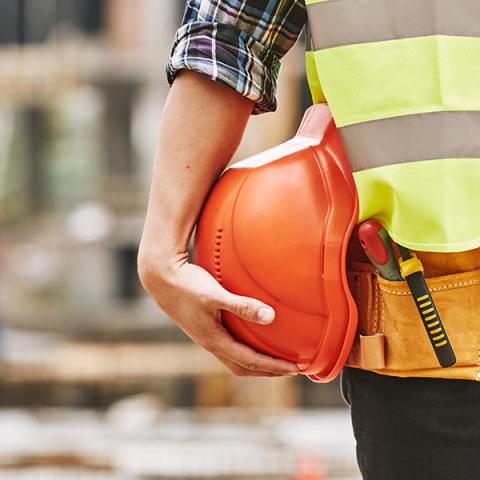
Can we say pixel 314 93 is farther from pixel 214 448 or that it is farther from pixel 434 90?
pixel 214 448

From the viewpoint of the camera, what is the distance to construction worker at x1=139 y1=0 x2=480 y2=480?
1.56 meters

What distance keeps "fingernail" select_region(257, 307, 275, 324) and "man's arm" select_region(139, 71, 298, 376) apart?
63mm

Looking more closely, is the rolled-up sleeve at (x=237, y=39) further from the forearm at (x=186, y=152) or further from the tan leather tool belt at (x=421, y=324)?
the tan leather tool belt at (x=421, y=324)

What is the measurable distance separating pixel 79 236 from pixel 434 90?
1448 centimetres

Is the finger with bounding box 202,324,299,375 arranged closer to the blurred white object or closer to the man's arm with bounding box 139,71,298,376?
the man's arm with bounding box 139,71,298,376

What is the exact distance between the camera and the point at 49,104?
1786cm

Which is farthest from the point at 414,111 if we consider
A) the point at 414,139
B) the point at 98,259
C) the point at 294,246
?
the point at 98,259

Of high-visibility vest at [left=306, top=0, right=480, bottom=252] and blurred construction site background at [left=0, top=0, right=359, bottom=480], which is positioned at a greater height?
high-visibility vest at [left=306, top=0, right=480, bottom=252]

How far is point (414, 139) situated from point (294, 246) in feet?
0.72

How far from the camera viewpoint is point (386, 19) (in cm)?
158

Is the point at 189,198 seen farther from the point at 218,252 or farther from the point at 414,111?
the point at 414,111

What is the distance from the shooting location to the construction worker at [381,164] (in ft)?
5.11

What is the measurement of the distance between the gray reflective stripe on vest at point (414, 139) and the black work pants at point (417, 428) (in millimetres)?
293

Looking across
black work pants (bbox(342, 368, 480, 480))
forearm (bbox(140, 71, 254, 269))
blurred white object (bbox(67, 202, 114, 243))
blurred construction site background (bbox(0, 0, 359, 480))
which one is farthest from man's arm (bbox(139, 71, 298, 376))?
blurred white object (bbox(67, 202, 114, 243))
